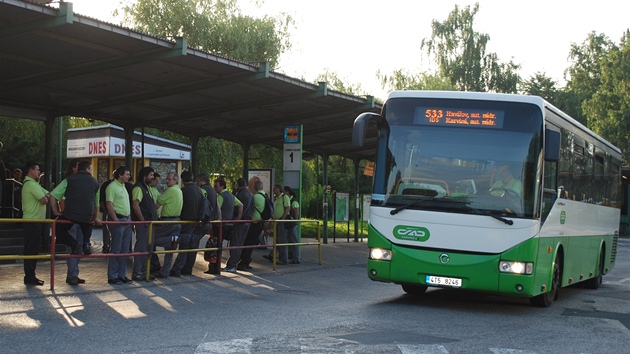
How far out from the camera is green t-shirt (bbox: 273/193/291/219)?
20.7 metres

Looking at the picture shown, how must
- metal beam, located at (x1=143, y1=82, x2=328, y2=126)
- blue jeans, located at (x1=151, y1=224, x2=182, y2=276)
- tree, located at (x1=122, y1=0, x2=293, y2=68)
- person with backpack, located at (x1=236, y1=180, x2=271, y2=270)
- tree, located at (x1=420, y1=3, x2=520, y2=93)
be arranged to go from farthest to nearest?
1. tree, located at (x1=420, y1=3, x2=520, y2=93)
2. tree, located at (x1=122, y1=0, x2=293, y2=68)
3. metal beam, located at (x1=143, y1=82, x2=328, y2=126)
4. person with backpack, located at (x1=236, y1=180, x2=271, y2=270)
5. blue jeans, located at (x1=151, y1=224, x2=182, y2=276)

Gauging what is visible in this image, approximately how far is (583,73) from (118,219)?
76.1 metres

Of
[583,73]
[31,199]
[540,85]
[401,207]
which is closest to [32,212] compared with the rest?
[31,199]

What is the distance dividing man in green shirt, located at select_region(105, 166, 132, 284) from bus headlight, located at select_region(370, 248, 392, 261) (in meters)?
4.12

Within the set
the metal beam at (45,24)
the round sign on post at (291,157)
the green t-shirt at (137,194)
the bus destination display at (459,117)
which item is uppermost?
the metal beam at (45,24)

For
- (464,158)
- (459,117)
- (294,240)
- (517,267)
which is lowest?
(294,240)

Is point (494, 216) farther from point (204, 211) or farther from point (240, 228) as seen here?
point (240, 228)

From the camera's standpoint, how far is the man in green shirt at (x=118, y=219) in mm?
14289

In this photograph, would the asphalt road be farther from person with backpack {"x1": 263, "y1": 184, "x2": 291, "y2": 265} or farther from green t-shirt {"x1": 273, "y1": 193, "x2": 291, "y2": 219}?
green t-shirt {"x1": 273, "y1": 193, "x2": 291, "y2": 219}

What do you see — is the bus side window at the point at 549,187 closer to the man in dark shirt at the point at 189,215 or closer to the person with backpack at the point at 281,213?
the man in dark shirt at the point at 189,215

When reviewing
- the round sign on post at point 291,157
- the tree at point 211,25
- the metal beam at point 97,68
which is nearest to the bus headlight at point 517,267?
the metal beam at point 97,68

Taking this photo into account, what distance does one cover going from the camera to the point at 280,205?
20.8m

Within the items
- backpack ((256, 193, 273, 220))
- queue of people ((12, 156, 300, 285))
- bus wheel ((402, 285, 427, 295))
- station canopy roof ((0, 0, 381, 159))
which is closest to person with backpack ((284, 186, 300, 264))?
backpack ((256, 193, 273, 220))

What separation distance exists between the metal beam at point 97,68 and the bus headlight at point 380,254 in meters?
4.80
